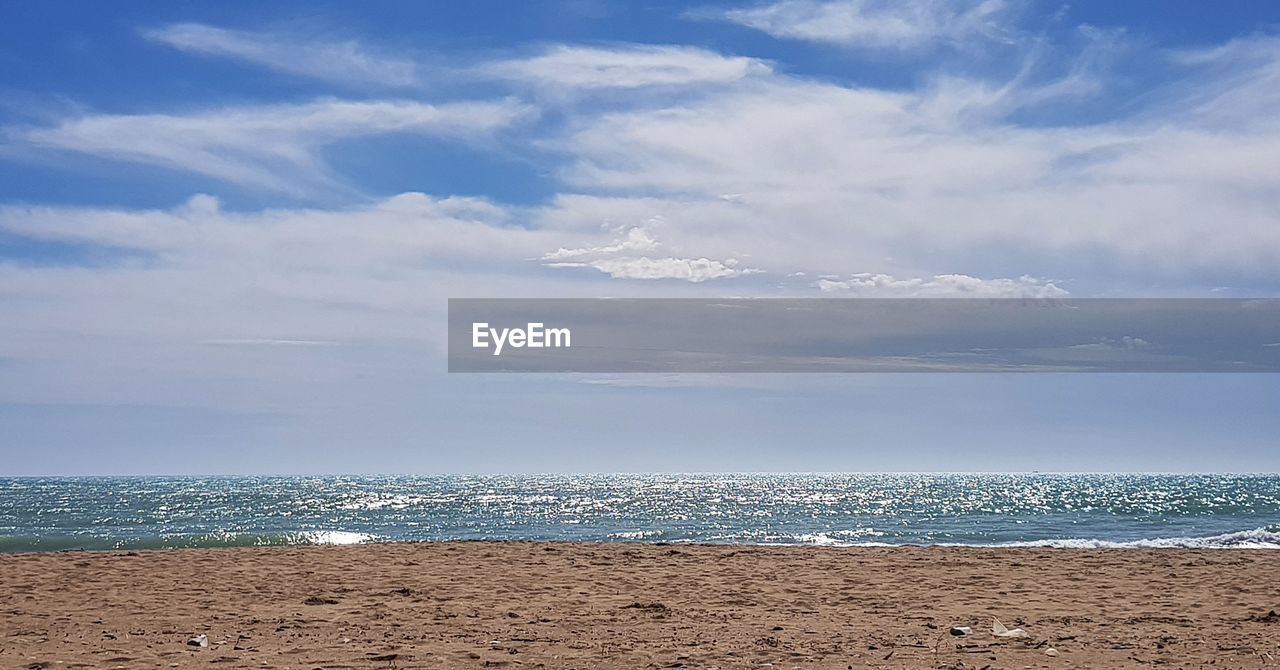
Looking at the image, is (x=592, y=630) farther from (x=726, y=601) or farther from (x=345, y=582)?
(x=345, y=582)

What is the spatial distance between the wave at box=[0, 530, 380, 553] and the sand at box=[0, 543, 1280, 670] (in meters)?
12.6

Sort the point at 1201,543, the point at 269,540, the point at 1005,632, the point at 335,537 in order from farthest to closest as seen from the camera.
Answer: the point at 335,537 → the point at 269,540 → the point at 1201,543 → the point at 1005,632

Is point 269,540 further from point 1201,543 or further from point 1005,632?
point 1201,543

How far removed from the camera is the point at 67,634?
10.8m

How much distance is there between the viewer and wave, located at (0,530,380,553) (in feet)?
103

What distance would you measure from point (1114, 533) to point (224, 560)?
99.5 feet

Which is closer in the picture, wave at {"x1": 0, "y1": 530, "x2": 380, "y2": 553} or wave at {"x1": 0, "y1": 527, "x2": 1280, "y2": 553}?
wave at {"x1": 0, "y1": 527, "x2": 1280, "y2": 553}

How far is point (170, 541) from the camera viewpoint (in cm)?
3300

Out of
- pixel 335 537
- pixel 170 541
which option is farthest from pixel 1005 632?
pixel 170 541

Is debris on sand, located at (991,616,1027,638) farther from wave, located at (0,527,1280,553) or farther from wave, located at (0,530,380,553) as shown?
wave, located at (0,530,380,553)

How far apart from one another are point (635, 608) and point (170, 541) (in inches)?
1043

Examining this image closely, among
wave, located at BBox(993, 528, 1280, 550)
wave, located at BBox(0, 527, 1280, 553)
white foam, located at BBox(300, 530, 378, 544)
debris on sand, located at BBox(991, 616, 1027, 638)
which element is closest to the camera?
debris on sand, located at BBox(991, 616, 1027, 638)

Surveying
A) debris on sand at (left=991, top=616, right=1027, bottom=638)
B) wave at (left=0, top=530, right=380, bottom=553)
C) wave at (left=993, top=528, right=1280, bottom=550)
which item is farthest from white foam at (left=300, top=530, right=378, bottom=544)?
debris on sand at (left=991, top=616, right=1027, bottom=638)

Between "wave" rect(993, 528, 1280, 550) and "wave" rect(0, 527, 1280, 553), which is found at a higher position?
"wave" rect(993, 528, 1280, 550)
